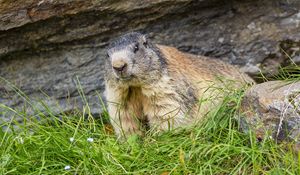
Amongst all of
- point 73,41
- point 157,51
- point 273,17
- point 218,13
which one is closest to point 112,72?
point 157,51

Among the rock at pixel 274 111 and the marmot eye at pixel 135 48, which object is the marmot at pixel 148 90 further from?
the rock at pixel 274 111

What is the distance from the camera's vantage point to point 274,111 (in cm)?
561

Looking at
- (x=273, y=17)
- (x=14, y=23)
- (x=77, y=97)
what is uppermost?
(x=14, y=23)

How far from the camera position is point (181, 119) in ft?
21.2

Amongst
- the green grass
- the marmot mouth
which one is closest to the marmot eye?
the marmot mouth

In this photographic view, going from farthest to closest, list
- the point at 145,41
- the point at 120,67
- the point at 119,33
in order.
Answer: the point at 119,33 < the point at 145,41 < the point at 120,67

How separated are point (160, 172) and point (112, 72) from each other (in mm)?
1344

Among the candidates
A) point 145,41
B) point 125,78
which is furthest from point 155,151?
point 145,41

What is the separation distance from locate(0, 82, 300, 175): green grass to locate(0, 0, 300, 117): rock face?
1.27 m

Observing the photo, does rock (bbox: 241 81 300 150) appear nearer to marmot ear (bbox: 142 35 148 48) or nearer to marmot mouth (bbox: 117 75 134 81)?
marmot mouth (bbox: 117 75 134 81)

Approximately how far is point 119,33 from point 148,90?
3.64 ft

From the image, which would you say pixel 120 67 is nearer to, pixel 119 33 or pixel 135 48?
pixel 135 48

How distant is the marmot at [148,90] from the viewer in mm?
6410

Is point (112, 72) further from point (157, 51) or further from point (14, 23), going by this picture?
point (14, 23)
